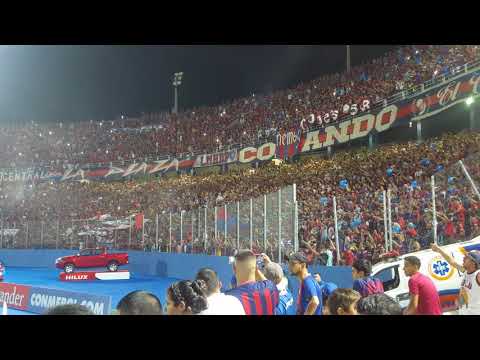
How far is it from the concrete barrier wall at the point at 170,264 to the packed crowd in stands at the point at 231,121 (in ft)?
27.2

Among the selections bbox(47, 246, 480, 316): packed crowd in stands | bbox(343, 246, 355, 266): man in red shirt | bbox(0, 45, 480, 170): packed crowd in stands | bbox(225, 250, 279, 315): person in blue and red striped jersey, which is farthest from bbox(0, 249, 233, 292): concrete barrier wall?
bbox(225, 250, 279, 315): person in blue and red striped jersey

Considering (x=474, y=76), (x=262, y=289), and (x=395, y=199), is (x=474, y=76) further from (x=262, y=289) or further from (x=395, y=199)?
(x=262, y=289)

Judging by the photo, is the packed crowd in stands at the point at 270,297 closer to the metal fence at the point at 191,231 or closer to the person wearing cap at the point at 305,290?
the person wearing cap at the point at 305,290

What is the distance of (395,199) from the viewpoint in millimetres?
9328

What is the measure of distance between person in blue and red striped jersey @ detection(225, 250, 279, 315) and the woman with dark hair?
2.02 feet

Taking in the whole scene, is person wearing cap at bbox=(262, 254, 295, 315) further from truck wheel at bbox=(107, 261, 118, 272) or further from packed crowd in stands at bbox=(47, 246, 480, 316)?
truck wheel at bbox=(107, 261, 118, 272)

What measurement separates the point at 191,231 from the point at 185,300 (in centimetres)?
1393

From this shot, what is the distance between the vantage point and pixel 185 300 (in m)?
3.62

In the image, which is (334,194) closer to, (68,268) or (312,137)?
(312,137)

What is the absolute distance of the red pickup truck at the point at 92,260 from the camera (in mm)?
20203

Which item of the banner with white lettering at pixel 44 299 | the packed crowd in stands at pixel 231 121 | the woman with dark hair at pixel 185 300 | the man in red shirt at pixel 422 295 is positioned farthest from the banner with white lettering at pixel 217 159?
the woman with dark hair at pixel 185 300

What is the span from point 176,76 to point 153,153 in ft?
17.5

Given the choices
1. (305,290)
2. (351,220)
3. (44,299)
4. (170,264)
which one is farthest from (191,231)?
(305,290)

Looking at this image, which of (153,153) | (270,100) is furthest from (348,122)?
(153,153)
